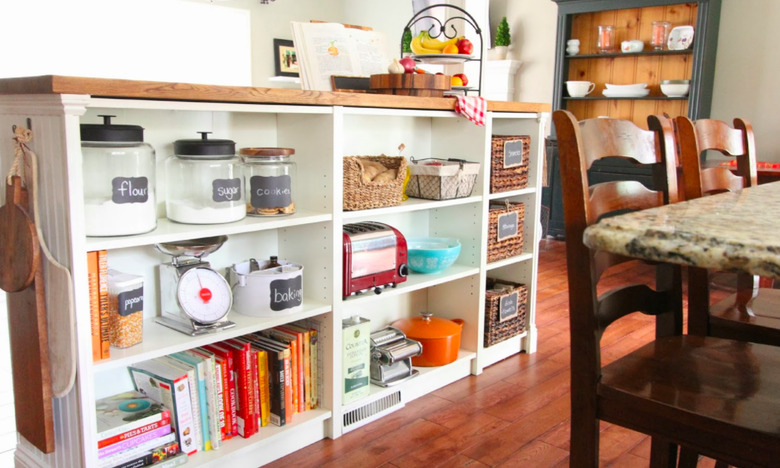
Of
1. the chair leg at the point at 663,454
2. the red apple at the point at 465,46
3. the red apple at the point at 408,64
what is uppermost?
the red apple at the point at 465,46

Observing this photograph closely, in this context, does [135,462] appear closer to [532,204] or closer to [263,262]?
[263,262]

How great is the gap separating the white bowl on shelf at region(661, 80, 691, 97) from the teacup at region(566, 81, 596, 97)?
24.9 inches

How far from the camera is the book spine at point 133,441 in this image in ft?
5.59

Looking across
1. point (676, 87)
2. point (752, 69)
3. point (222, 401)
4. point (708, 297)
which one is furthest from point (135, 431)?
point (752, 69)

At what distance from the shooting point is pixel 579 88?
5566mm

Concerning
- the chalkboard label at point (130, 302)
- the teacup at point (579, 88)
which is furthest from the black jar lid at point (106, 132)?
the teacup at point (579, 88)

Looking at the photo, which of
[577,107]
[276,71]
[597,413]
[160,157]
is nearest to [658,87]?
[577,107]

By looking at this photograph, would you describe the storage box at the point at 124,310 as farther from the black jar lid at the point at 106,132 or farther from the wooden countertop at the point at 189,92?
the wooden countertop at the point at 189,92

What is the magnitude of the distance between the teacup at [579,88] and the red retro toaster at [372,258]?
3.64m

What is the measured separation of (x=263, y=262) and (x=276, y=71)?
471 cm

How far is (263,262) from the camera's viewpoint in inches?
87.9

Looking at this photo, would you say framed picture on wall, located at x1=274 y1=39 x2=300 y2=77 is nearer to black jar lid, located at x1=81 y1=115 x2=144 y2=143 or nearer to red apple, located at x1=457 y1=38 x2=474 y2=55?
red apple, located at x1=457 y1=38 x2=474 y2=55

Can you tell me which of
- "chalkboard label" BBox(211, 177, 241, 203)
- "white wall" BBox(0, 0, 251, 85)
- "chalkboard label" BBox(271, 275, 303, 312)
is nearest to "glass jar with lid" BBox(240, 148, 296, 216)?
"chalkboard label" BBox(211, 177, 241, 203)

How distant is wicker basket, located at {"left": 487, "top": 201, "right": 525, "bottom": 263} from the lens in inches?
110
